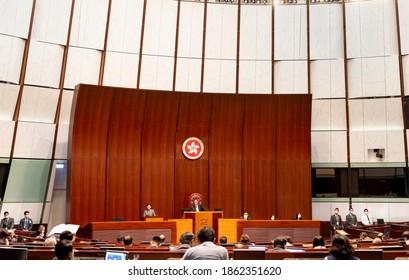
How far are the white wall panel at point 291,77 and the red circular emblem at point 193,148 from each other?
2.87 meters

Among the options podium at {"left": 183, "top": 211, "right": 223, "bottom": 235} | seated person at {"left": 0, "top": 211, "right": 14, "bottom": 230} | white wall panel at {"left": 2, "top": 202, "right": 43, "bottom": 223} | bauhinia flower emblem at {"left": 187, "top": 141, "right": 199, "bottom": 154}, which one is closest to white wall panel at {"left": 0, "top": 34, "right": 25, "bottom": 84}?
white wall panel at {"left": 2, "top": 202, "right": 43, "bottom": 223}

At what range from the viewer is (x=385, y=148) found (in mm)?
13180

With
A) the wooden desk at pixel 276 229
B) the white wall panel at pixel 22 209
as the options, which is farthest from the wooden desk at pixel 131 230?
the white wall panel at pixel 22 209

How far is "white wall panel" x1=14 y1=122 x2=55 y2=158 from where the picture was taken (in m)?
11.9

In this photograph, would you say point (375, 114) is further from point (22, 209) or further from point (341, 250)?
point (341, 250)

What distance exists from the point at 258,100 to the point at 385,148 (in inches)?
152

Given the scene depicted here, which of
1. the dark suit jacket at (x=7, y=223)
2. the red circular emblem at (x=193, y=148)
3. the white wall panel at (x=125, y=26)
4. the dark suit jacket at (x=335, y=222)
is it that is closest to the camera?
the dark suit jacket at (x=7, y=223)

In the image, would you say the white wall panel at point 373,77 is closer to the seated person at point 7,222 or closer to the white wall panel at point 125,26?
the white wall panel at point 125,26

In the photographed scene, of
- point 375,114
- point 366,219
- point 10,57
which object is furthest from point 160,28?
point 366,219

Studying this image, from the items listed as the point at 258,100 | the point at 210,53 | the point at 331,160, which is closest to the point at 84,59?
the point at 210,53

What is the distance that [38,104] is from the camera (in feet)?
40.2

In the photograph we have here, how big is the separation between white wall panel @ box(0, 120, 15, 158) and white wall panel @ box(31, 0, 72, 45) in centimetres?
232

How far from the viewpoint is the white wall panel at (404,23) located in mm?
13039

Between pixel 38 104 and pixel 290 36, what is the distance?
7370mm
